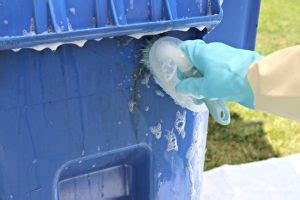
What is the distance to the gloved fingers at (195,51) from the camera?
1110mm

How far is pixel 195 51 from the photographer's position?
1.12 metres

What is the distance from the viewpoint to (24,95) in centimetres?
113

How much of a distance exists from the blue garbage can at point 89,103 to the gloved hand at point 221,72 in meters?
0.10

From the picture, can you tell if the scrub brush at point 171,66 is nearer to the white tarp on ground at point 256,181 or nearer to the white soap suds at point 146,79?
the white soap suds at point 146,79

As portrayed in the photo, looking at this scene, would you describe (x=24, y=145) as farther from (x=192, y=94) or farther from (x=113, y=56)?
(x=192, y=94)

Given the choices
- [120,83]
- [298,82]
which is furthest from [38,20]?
[298,82]

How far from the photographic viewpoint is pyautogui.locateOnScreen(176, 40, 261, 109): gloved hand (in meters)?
1.04

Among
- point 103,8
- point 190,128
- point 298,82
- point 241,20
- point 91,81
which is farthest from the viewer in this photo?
point 241,20

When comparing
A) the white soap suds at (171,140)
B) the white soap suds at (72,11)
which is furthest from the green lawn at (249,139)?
the white soap suds at (72,11)

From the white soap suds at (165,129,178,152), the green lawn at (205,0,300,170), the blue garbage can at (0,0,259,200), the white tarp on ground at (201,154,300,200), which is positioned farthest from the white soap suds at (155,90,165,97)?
the green lawn at (205,0,300,170)

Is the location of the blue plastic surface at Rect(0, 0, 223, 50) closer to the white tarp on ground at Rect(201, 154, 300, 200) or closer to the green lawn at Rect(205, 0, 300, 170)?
the white tarp on ground at Rect(201, 154, 300, 200)

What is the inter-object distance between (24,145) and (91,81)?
0.20 meters

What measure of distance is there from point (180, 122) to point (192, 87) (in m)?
0.23

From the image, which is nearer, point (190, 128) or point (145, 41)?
point (145, 41)
